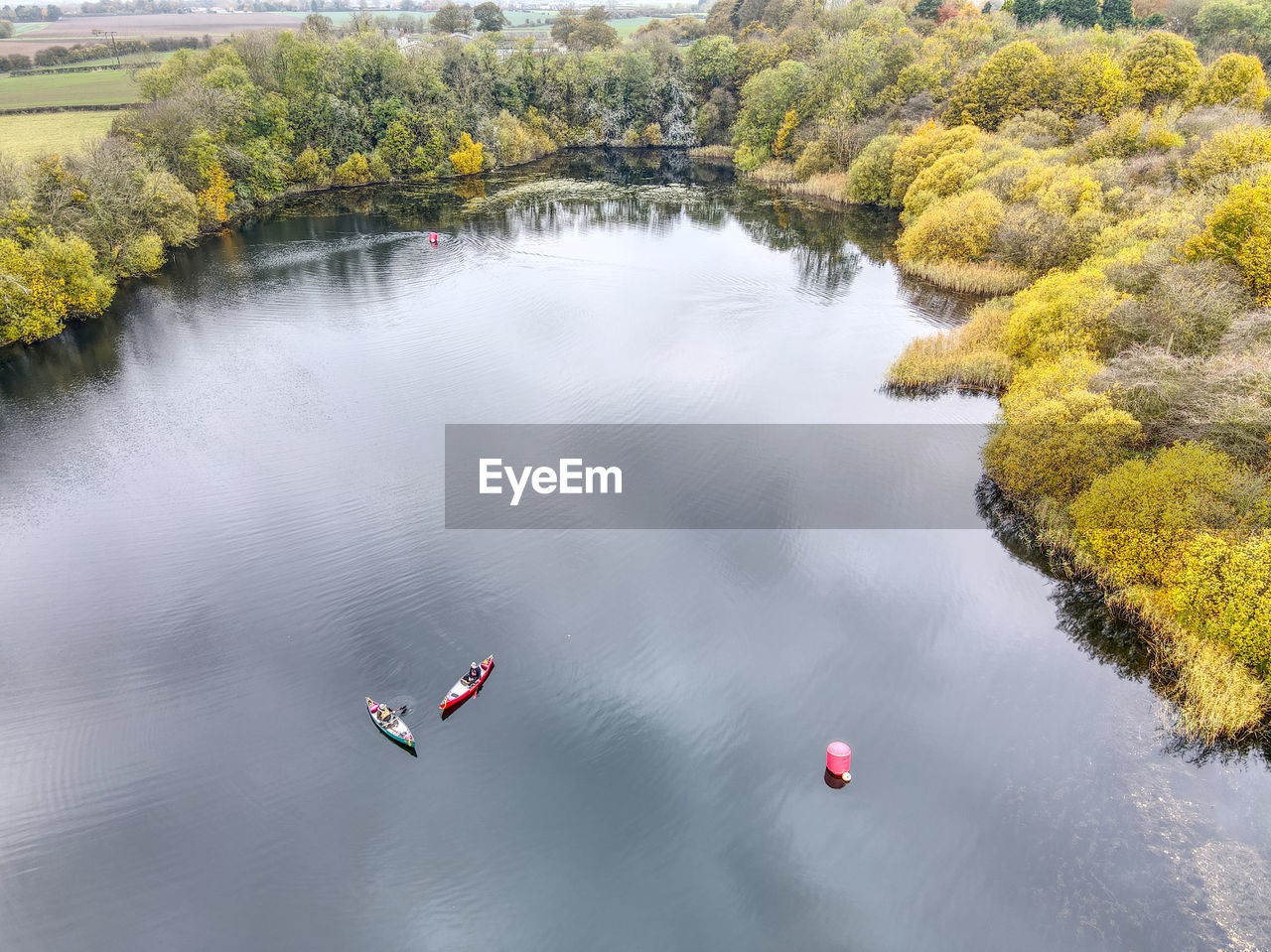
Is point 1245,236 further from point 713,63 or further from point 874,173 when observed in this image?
point 713,63

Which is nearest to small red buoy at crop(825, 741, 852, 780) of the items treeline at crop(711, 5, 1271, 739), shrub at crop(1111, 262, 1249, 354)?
treeline at crop(711, 5, 1271, 739)

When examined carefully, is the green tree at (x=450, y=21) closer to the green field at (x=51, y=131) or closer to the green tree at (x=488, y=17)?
the green tree at (x=488, y=17)

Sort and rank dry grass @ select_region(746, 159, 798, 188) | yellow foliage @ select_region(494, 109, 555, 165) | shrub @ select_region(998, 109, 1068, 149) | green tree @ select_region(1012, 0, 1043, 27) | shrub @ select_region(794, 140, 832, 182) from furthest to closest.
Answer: green tree @ select_region(1012, 0, 1043, 27), yellow foliage @ select_region(494, 109, 555, 165), dry grass @ select_region(746, 159, 798, 188), shrub @ select_region(794, 140, 832, 182), shrub @ select_region(998, 109, 1068, 149)

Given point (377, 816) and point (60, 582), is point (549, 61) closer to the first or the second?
point (60, 582)

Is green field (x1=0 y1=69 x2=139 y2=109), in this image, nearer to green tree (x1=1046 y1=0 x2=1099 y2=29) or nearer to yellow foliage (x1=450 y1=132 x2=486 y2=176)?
yellow foliage (x1=450 y1=132 x2=486 y2=176)

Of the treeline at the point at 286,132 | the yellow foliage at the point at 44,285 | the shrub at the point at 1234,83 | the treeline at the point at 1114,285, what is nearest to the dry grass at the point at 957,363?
the treeline at the point at 1114,285

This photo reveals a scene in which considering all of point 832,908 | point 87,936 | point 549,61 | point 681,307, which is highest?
point 549,61

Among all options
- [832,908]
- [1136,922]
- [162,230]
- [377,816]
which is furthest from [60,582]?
[162,230]
